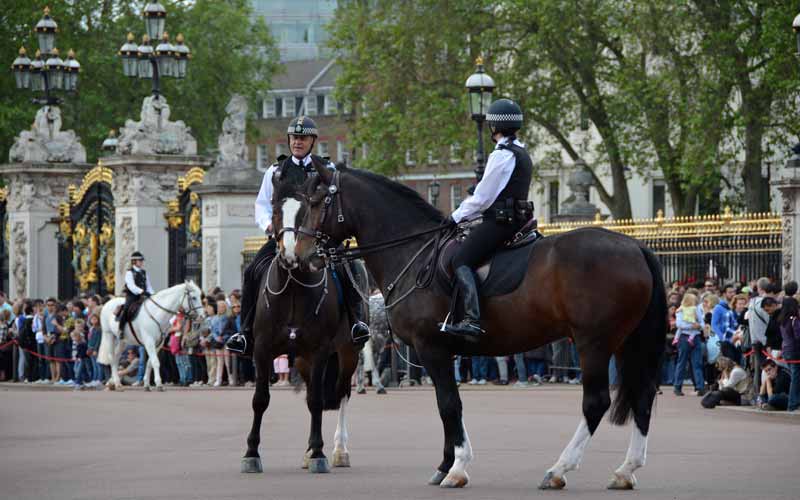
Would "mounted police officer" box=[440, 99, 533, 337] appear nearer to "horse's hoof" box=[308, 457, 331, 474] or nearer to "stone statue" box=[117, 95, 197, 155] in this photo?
"horse's hoof" box=[308, 457, 331, 474]

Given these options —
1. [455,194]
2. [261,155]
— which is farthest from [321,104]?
[455,194]

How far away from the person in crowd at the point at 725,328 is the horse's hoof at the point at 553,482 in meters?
11.6

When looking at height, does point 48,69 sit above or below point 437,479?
above

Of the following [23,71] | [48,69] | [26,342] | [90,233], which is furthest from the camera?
[23,71]

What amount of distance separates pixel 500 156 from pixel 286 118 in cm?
10138

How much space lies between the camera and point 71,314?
32531 mm

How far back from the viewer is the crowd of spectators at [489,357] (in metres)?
20.5

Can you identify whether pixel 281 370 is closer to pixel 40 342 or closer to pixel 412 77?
pixel 40 342

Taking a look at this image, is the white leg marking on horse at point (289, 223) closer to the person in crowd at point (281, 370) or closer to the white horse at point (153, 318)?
the white horse at point (153, 318)

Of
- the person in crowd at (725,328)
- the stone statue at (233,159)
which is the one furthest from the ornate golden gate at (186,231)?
the person in crowd at (725,328)

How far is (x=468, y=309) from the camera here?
12.0m

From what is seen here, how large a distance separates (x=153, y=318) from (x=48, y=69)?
496 inches

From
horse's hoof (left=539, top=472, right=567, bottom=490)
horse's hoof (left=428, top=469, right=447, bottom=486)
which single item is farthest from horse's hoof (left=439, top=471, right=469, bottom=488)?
horse's hoof (left=539, top=472, right=567, bottom=490)

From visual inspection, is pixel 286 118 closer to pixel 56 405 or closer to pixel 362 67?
pixel 362 67
